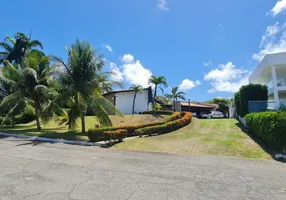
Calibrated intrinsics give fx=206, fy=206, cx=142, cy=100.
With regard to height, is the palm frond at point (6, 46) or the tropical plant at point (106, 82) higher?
the palm frond at point (6, 46)

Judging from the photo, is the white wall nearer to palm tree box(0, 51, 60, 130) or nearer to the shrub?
palm tree box(0, 51, 60, 130)

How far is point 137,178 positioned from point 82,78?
36.8 feet

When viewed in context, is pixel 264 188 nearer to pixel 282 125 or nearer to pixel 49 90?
pixel 282 125

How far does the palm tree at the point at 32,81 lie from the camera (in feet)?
54.1

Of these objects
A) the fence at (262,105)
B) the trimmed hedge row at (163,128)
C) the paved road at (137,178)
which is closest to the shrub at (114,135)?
the trimmed hedge row at (163,128)

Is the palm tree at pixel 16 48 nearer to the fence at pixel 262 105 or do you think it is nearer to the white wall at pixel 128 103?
the white wall at pixel 128 103

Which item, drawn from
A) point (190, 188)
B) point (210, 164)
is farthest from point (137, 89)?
point (190, 188)

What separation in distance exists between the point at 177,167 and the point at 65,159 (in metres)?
4.09

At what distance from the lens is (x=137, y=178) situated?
5.46 metres

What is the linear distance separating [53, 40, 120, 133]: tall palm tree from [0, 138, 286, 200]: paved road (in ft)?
24.8

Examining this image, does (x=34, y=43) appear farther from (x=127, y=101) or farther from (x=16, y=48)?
(x=127, y=101)

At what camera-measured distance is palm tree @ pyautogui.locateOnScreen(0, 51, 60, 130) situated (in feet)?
54.1

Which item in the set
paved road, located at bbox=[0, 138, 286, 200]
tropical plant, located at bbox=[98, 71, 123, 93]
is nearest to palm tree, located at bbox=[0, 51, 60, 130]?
tropical plant, located at bbox=[98, 71, 123, 93]

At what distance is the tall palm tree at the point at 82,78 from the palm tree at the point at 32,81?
244 centimetres
